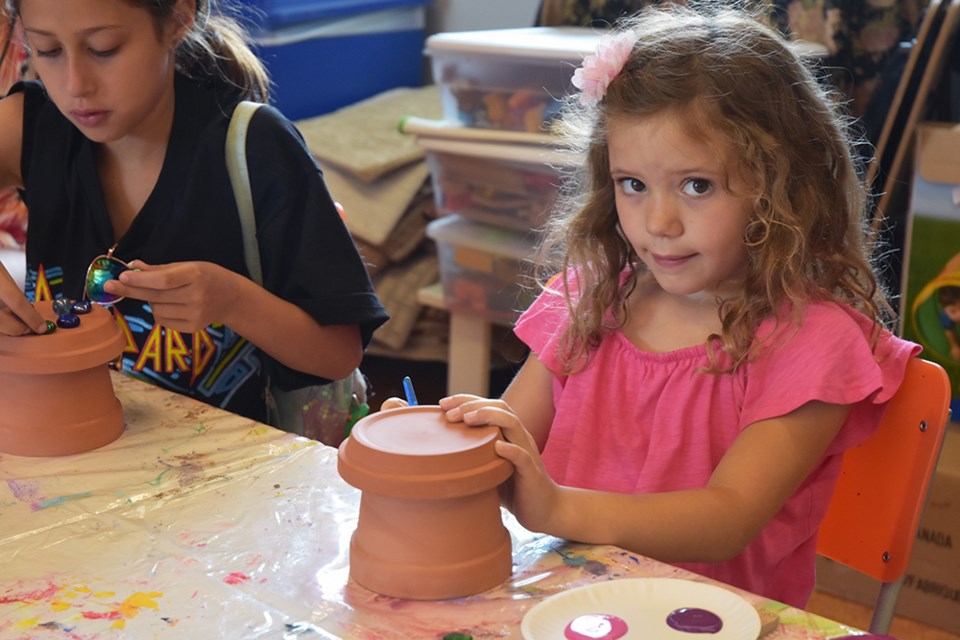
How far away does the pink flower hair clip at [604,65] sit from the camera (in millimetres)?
1141

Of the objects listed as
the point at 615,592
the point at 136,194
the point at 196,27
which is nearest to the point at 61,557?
the point at 615,592

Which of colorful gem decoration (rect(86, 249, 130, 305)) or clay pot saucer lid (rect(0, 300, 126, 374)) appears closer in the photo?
clay pot saucer lid (rect(0, 300, 126, 374))

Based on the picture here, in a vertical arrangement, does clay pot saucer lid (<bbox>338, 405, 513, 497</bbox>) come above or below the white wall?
below

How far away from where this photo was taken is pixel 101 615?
807mm

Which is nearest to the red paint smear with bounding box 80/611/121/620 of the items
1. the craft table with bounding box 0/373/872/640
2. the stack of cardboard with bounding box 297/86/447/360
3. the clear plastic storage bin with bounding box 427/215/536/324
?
the craft table with bounding box 0/373/872/640

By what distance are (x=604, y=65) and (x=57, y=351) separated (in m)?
0.60

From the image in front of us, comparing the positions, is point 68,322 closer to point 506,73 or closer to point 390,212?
point 506,73

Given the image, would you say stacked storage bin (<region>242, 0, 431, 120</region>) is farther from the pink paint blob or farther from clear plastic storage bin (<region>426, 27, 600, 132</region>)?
the pink paint blob

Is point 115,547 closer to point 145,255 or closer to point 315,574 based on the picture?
point 315,574

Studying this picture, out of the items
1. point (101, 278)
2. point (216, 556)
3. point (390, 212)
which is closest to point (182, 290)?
point (101, 278)

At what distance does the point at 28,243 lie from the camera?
4.64 ft

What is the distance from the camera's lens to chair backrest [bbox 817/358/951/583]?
1.06 meters

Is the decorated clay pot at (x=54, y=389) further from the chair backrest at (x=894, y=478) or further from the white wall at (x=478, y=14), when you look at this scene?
the white wall at (x=478, y=14)

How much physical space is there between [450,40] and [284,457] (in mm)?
1469
